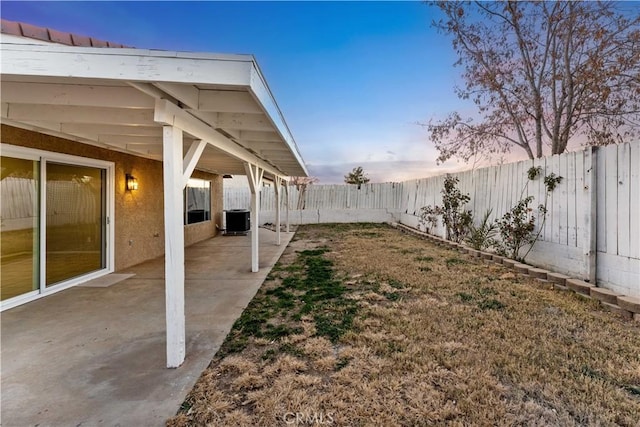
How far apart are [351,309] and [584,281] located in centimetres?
337

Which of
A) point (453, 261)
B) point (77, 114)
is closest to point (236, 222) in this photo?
point (453, 261)

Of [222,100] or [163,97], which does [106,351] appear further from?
Result: [222,100]

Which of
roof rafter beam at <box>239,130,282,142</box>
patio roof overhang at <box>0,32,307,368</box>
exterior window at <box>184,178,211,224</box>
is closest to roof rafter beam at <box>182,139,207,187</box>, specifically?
patio roof overhang at <box>0,32,307,368</box>

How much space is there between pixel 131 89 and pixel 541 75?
35.8ft

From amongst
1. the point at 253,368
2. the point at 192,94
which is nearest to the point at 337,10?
the point at 192,94

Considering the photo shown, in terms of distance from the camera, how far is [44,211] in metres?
4.41

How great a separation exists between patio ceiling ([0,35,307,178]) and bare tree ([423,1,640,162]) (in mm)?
8671

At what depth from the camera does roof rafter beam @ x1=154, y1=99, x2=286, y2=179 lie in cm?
248

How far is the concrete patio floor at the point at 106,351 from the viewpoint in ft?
6.83

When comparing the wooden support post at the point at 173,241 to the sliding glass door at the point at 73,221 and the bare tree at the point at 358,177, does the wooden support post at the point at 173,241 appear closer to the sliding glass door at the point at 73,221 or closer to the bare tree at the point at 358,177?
the sliding glass door at the point at 73,221

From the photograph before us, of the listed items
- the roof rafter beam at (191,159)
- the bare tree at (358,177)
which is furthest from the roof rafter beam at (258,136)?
the bare tree at (358,177)

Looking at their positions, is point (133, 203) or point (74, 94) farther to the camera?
point (133, 203)

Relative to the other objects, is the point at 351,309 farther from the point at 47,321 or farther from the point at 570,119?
the point at 570,119

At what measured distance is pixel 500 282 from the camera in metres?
4.83
